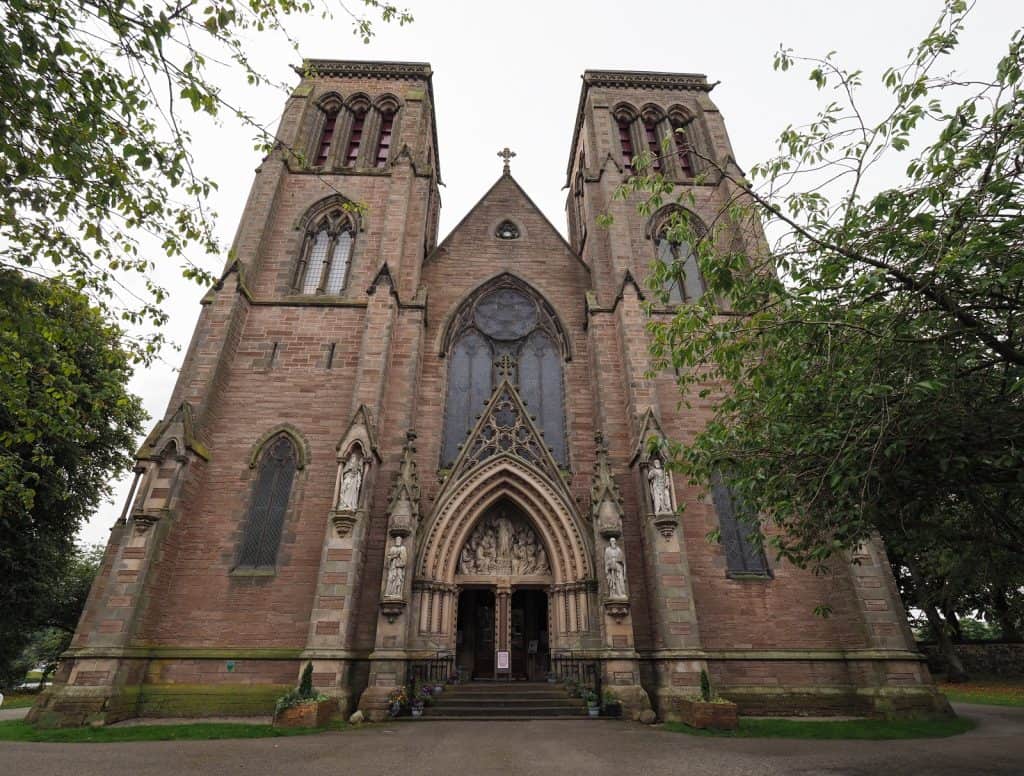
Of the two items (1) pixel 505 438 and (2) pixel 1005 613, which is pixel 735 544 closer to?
(1) pixel 505 438

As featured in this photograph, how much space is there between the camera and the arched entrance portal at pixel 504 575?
42.6 ft

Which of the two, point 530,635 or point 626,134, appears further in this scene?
point 626,134

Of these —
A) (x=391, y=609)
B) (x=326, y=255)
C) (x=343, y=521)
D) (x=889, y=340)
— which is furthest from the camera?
(x=326, y=255)

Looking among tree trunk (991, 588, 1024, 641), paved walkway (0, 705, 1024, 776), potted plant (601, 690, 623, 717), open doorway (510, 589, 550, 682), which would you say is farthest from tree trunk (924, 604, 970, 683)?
potted plant (601, 690, 623, 717)

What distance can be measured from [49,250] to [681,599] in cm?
1210

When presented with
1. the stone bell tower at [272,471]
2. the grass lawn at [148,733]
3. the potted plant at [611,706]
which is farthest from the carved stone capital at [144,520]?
the potted plant at [611,706]

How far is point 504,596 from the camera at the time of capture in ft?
44.7

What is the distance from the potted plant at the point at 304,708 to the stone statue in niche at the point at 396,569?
85.4 inches

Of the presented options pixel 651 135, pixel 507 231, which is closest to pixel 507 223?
pixel 507 231

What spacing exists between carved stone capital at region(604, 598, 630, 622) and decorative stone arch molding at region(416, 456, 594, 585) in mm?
1354

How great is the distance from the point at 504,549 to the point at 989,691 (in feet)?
64.8

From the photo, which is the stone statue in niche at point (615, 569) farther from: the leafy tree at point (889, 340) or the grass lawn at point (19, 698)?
the grass lawn at point (19, 698)

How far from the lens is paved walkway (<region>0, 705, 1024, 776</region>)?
21.6 ft

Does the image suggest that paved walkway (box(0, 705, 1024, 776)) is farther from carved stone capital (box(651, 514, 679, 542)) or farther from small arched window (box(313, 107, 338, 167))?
small arched window (box(313, 107, 338, 167))
